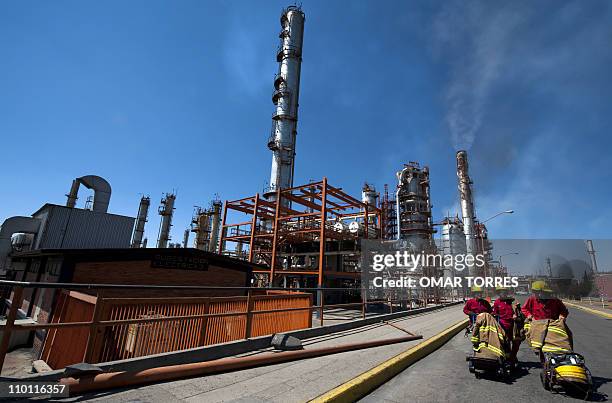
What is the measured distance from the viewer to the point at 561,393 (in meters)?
4.55

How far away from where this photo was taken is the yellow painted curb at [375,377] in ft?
12.5

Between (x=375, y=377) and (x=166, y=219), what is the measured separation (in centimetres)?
5638

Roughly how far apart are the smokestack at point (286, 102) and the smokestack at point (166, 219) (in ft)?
111

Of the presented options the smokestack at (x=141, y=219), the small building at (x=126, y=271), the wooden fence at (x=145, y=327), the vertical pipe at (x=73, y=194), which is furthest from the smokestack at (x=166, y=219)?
the wooden fence at (x=145, y=327)

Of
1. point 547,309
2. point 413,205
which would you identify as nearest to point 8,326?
point 547,309

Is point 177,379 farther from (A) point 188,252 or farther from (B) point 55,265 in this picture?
(B) point 55,265

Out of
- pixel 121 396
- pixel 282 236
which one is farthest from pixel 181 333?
pixel 282 236

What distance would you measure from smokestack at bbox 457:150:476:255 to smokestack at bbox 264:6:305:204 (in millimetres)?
33007

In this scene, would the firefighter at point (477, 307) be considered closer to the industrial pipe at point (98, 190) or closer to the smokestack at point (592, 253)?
the industrial pipe at point (98, 190)

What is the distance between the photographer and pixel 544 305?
16.5 feet

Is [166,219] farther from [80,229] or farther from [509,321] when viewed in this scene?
[509,321]

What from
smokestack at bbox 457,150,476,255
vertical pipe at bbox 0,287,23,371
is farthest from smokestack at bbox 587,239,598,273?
vertical pipe at bbox 0,287,23,371

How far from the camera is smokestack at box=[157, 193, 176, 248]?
52047 mm

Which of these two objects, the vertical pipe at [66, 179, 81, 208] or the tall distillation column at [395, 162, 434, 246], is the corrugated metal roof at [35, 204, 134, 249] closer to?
the vertical pipe at [66, 179, 81, 208]
